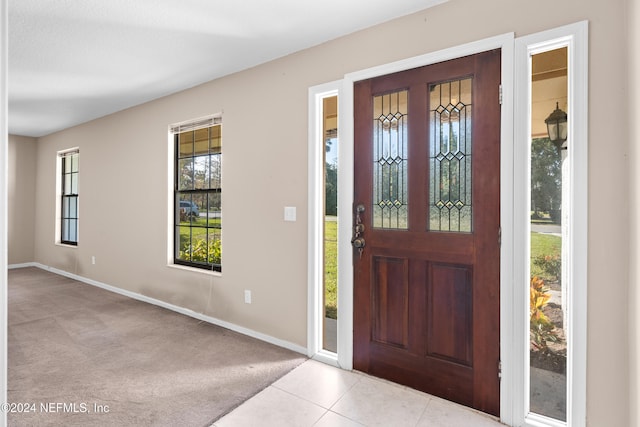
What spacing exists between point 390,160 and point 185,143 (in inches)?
102

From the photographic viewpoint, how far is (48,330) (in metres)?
3.19

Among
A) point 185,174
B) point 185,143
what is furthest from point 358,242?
point 185,143

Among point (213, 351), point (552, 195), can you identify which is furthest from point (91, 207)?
point (552, 195)

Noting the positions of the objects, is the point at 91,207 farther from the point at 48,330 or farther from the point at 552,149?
the point at 552,149

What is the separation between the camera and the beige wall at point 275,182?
5.47ft

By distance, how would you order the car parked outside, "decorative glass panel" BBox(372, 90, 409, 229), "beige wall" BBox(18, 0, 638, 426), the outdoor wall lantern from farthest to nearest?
the car parked outside → the outdoor wall lantern → "decorative glass panel" BBox(372, 90, 409, 229) → "beige wall" BBox(18, 0, 638, 426)

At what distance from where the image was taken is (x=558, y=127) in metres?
2.61

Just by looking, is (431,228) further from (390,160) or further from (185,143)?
(185,143)

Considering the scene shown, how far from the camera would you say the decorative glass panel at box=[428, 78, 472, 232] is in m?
2.06

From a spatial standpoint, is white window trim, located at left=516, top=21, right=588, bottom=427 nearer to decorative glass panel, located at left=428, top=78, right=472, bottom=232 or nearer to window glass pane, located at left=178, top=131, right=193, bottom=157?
decorative glass panel, located at left=428, top=78, right=472, bottom=232

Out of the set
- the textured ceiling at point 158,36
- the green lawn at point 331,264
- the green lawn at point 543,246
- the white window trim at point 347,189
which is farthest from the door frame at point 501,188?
the green lawn at point 331,264

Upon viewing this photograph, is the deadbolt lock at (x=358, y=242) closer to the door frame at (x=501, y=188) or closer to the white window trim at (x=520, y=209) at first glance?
the door frame at (x=501, y=188)

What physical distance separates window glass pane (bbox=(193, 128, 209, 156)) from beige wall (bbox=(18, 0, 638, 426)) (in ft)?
0.72

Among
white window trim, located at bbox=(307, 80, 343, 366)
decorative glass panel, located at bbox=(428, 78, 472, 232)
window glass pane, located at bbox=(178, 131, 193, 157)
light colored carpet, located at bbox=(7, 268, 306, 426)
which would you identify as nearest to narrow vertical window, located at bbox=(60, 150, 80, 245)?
light colored carpet, located at bbox=(7, 268, 306, 426)
